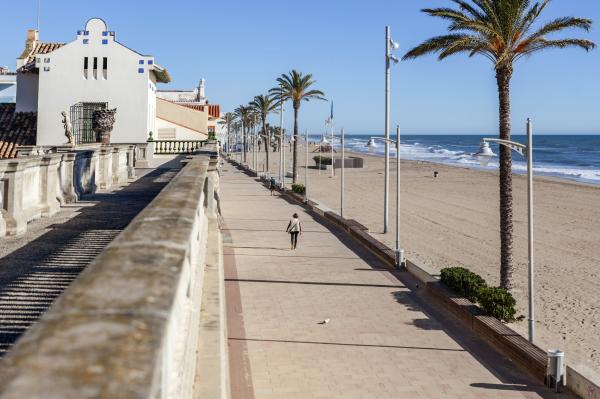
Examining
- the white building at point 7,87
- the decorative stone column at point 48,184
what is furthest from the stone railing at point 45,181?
the white building at point 7,87

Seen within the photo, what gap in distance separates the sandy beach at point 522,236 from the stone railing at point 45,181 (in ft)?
38.2

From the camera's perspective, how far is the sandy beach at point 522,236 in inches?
597

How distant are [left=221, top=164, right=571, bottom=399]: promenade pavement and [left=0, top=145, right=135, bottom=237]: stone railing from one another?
203 inches

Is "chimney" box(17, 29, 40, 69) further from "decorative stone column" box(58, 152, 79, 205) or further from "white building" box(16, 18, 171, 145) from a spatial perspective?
"decorative stone column" box(58, 152, 79, 205)

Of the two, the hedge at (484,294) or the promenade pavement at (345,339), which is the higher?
the hedge at (484,294)

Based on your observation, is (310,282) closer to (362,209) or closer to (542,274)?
(542,274)

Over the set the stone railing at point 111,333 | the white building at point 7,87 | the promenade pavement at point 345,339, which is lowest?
the promenade pavement at point 345,339

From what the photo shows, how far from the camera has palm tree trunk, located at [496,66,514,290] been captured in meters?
17.1

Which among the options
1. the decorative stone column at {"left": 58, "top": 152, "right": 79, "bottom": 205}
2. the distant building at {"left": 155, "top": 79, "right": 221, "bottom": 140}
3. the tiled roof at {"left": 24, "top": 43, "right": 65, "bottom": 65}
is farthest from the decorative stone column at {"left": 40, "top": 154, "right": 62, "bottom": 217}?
the tiled roof at {"left": 24, "top": 43, "right": 65, "bottom": 65}

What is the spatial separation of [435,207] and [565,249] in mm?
16438

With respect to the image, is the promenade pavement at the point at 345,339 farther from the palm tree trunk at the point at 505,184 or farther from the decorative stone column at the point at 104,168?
the decorative stone column at the point at 104,168

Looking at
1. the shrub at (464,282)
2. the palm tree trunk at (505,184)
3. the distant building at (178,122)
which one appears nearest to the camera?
the shrub at (464,282)

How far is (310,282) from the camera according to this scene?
17891mm

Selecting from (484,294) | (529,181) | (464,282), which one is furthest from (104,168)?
(529,181)
